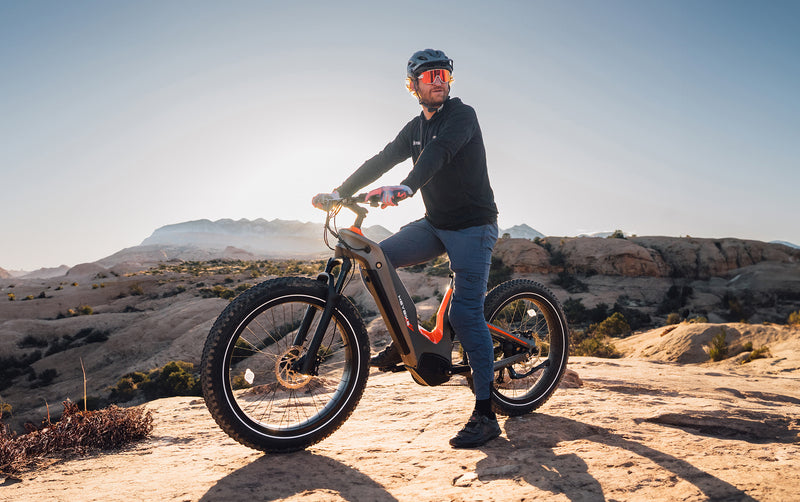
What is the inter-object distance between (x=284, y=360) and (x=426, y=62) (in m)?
2.46

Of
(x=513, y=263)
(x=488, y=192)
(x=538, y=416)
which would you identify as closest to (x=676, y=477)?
(x=538, y=416)

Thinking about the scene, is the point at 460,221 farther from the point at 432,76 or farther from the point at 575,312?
the point at 575,312

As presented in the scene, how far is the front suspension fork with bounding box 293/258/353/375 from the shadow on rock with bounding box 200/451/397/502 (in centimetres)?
59

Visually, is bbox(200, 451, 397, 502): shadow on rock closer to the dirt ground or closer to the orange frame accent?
the dirt ground

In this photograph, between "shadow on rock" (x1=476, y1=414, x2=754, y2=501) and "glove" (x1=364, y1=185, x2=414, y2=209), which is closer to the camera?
"shadow on rock" (x1=476, y1=414, x2=754, y2=501)

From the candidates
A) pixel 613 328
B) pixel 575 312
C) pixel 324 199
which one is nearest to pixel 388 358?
pixel 324 199

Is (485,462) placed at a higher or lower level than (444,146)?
lower

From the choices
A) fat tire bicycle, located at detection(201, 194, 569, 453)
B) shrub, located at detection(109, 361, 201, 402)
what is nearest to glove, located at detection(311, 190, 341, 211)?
fat tire bicycle, located at detection(201, 194, 569, 453)

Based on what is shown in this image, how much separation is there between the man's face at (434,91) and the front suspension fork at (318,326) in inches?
60.0

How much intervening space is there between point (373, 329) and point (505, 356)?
12.6 m

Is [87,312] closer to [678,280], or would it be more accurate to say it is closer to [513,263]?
[513,263]

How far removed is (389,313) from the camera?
136 inches

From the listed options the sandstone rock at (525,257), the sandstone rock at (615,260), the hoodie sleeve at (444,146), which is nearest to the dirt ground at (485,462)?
the hoodie sleeve at (444,146)

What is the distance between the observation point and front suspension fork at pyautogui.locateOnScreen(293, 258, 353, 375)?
3111 mm
